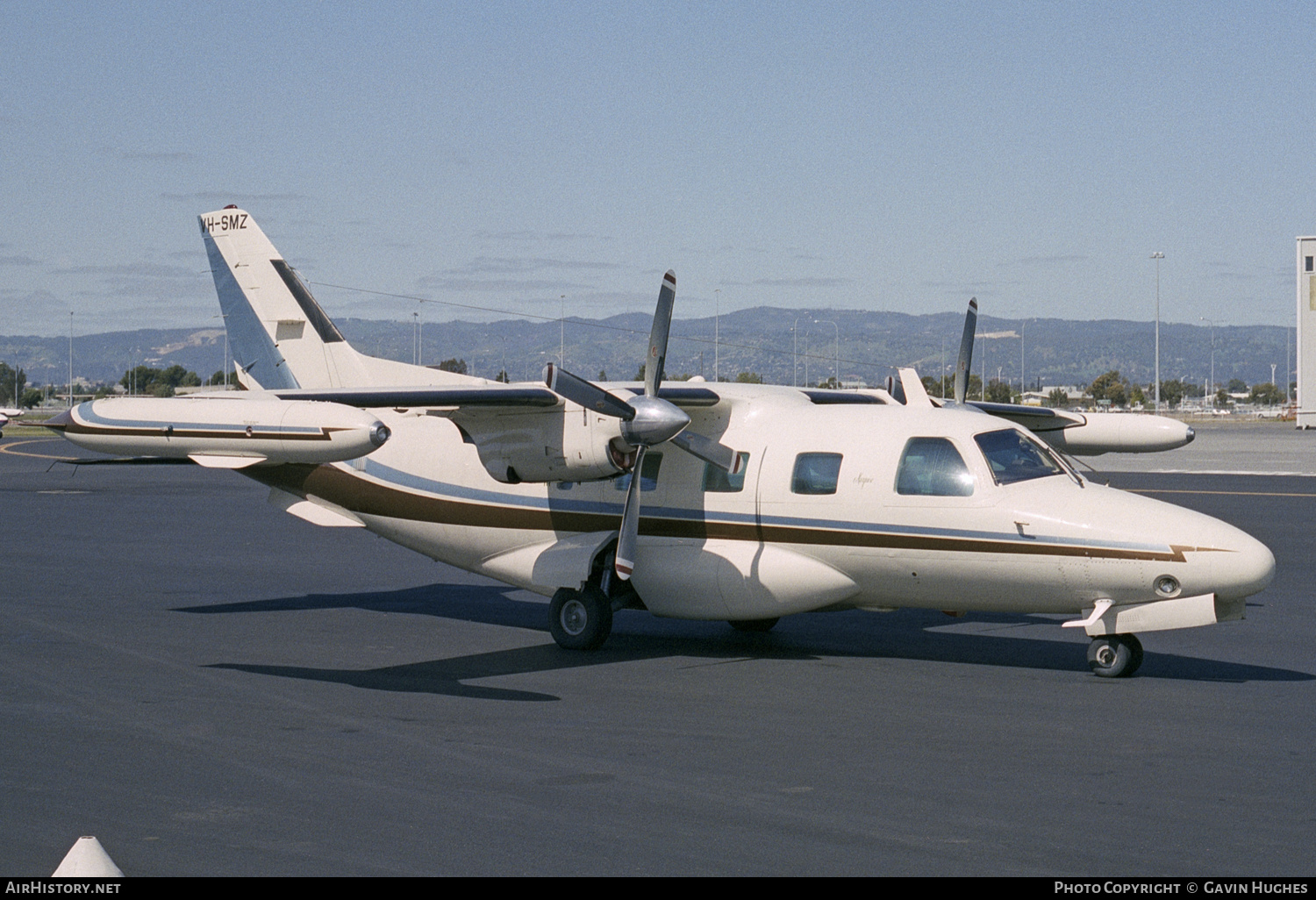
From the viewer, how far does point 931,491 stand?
14.8 meters

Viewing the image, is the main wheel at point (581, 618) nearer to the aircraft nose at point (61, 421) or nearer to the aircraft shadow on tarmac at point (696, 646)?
the aircraft shadow on tarmac at point (696, 646)

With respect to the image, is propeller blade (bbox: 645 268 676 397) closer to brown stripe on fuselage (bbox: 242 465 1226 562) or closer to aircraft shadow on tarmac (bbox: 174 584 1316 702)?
brown stripe on fuselage (bbox: 242 465 1226 562)

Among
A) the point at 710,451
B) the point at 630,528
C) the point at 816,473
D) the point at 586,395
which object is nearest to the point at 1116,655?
the point at 816,473

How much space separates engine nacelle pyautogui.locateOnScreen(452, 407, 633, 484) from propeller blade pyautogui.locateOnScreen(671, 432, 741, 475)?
76 cm

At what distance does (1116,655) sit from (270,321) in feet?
41.6

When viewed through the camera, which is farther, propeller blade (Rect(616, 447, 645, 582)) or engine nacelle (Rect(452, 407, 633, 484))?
propeller blade (Rect(616, 447, 645, 582))

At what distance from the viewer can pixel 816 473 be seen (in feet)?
51.1

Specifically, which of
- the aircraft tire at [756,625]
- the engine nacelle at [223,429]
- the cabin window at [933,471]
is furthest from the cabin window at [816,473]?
the engine nacelle at [223,429]

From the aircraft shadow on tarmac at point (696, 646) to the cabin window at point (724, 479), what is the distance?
1931 mm

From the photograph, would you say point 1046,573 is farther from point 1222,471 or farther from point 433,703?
point 1222,471

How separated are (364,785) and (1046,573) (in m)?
7.44

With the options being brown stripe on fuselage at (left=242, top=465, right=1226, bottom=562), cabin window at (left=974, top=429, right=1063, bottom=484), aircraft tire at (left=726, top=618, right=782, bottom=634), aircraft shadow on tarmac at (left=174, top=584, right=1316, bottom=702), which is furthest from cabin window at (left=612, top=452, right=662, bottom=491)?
cabin window at (left=974, top=429, right=1063, bottom=484)

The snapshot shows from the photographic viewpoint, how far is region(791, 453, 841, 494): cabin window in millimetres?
15430

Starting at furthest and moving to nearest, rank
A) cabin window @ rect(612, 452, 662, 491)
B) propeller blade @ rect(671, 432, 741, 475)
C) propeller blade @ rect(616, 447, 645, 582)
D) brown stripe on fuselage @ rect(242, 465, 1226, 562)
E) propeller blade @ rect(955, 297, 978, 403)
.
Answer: propeller blade @ rect(955, 297, 978, 403) < cabin window @ rect(612, 452, 662, 491) < propeller blade @ rect(671, 432, 741, 475) < propeller blade @ rect(616, 447, 645, 582) < brown stripe on fuselage @ rect(242, 465, 1226, 562)
